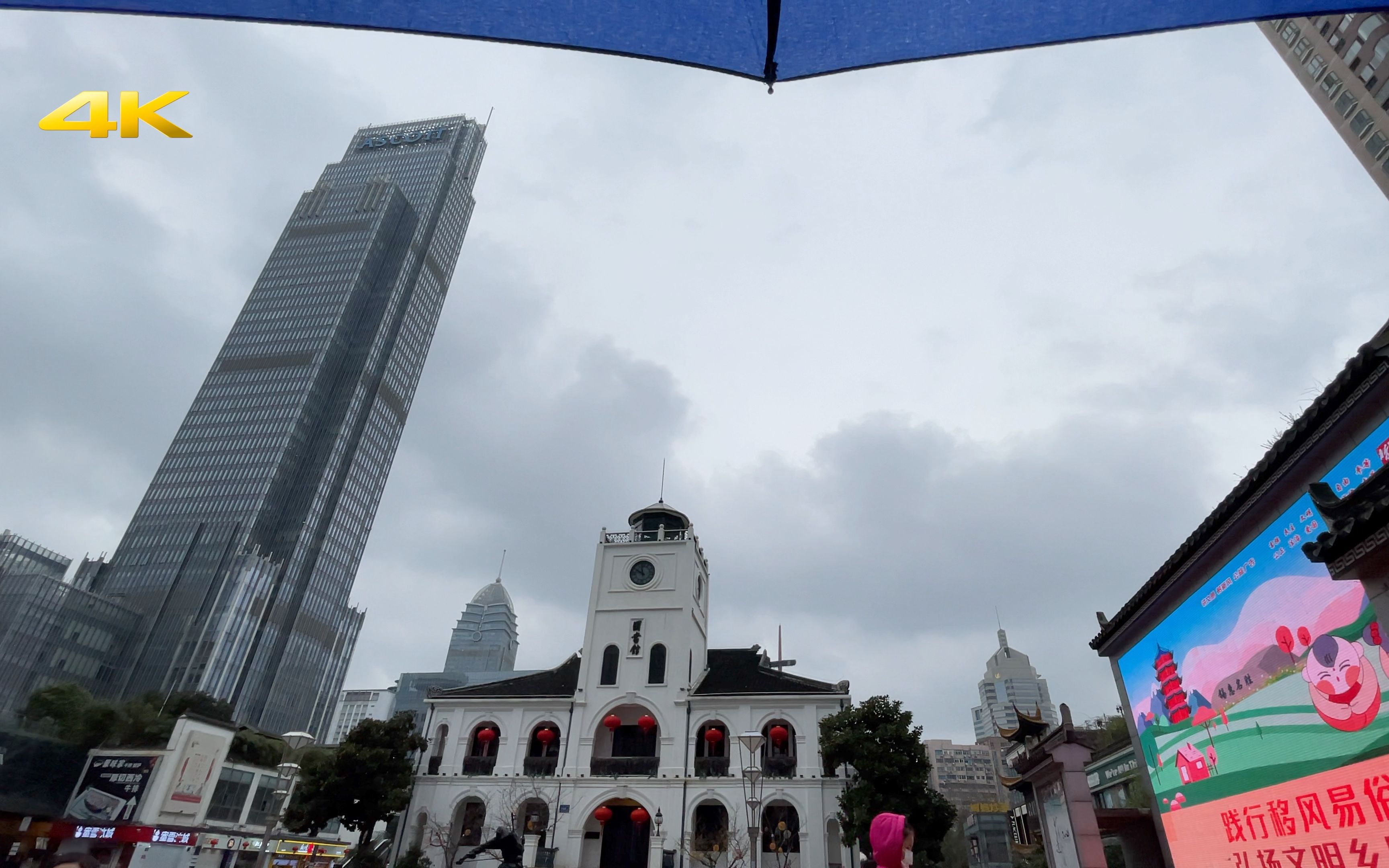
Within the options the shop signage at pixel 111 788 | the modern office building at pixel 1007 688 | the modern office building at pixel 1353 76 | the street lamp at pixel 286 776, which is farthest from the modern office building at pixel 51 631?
the modern office building at pixel 1007 688

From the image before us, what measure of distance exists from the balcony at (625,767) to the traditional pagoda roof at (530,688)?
11.7ft

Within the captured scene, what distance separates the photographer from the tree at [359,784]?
28766mm

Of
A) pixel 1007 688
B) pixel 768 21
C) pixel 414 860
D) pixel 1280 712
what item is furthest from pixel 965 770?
pixel 768 21

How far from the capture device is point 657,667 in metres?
34.2

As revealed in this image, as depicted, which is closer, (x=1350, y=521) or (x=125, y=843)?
(x=1350, y=521)

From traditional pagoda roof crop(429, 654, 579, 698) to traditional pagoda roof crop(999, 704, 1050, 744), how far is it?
63.5 feet

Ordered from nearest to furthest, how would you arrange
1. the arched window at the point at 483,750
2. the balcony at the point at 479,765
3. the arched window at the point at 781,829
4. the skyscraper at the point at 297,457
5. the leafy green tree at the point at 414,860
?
the arched window at the point at 781,829 < the leafy green tree at the point at 414,860 < the balcony at the point at 479,765 < the arched window at the point at 483,750 < the skyscraper at the point at 297,457

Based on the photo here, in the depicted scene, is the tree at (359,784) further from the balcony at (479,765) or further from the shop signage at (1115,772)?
the shop signage at (1115,772)

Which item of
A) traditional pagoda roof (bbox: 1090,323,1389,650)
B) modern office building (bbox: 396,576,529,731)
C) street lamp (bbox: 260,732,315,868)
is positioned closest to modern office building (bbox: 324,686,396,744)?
modern office building (bbox: 396,576,529,731)

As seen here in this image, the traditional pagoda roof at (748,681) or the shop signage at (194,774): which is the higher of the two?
the traditional pagoda roof at (748,681)

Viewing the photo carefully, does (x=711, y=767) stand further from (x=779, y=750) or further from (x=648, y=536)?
(x=648, y=536)

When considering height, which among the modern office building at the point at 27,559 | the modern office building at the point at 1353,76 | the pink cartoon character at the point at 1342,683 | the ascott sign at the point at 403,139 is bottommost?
the pink cartoon character at the point at 1342,683

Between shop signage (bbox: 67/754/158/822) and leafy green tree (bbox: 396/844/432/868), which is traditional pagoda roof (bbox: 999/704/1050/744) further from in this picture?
shop signage (bbox: 67/754/158/822)

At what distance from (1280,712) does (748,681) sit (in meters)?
24.9
